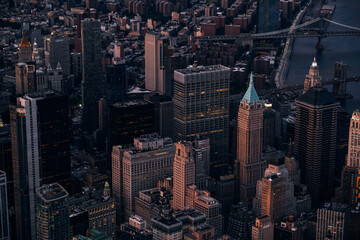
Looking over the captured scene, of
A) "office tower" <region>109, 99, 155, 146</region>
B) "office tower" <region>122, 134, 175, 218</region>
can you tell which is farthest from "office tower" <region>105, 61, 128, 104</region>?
"office tower" <region>122, 134, 175, 218</region>

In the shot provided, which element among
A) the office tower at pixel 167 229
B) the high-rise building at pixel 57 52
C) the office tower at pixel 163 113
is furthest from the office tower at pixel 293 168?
the high-rise building at pixel 57 52

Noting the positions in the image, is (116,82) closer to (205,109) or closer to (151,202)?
(205,109)

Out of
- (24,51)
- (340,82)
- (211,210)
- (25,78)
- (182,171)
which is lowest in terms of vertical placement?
(211,210)

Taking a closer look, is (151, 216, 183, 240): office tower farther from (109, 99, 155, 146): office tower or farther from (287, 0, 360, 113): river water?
(287, 0, 360, 113): river water

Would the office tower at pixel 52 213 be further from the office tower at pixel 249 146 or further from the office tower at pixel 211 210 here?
the office tower at pixel 249 146

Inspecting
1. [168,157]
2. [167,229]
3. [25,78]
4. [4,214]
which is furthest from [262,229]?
[25,78]

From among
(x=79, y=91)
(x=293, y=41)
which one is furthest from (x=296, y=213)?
(x=293, y=41)
